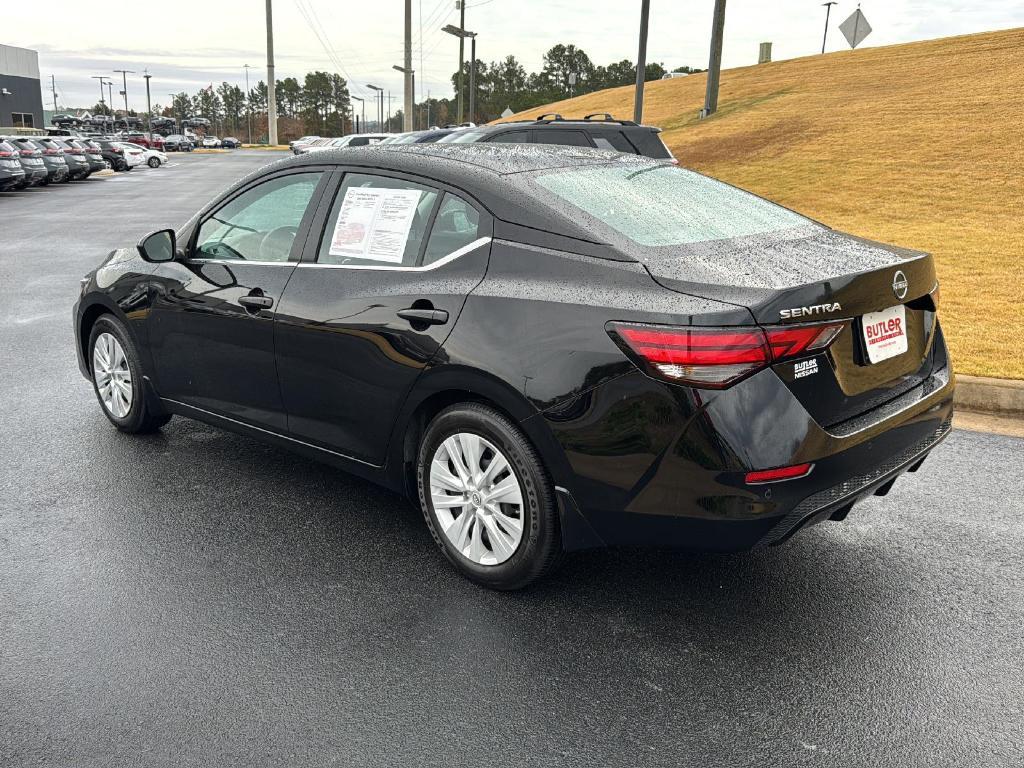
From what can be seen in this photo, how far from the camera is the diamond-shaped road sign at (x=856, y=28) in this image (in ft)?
88.0

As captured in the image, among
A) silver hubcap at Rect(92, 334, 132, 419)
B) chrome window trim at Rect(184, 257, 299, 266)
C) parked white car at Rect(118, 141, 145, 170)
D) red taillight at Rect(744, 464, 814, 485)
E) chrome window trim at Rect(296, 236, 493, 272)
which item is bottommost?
silver hubcap at Rect(92, 334, 132, 419)

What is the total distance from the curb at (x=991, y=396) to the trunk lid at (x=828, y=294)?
8.84ft

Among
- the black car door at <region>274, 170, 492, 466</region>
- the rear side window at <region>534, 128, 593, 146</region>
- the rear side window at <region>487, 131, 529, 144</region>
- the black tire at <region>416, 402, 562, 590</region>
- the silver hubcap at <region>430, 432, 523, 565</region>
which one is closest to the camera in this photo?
the black tire at <region>416, 402, 562, 590</region>

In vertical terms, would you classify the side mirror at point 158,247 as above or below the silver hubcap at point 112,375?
above

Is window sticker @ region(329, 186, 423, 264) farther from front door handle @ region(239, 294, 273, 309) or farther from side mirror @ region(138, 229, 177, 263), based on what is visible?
side mirror @ region(138, 229, 177, 263)

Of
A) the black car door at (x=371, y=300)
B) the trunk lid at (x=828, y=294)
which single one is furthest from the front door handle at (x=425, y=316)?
the trunk lid at (x=828, y=294)

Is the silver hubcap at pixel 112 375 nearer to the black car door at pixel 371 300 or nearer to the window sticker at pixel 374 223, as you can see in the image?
the black car door at pixel 371 300

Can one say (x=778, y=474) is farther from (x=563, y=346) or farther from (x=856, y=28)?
(x=856, y=28)

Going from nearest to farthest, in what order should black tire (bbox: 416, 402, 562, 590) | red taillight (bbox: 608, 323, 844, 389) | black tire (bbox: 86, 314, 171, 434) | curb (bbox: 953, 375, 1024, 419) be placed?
1. red taillight (bbox: 608, 323, 844, 389)
2. black tire (bbox: 416, 402, 562, 590)
3. black tire (bbox: 86, 314, 171, 434)
4. curb (bbox: 953, 375, 1024, 419)

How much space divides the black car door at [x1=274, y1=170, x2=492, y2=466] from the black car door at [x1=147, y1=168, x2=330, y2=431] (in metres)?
0.14

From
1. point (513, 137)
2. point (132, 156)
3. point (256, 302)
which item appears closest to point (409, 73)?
point (132, 156)

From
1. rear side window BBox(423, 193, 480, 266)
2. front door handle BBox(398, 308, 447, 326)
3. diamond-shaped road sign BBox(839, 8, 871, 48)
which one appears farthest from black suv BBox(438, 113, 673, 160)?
diamond-shaped road sign BBox(839, 8, 871, 48)

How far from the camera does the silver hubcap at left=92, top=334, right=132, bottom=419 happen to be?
5.52m

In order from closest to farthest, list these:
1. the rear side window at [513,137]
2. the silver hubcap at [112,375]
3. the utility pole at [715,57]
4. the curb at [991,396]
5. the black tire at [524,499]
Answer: the black tire at [524,499], the silver hubcap at [112,375], the curb at [991,396], the rear side window at [513,137], the utility pole at [715,57]
